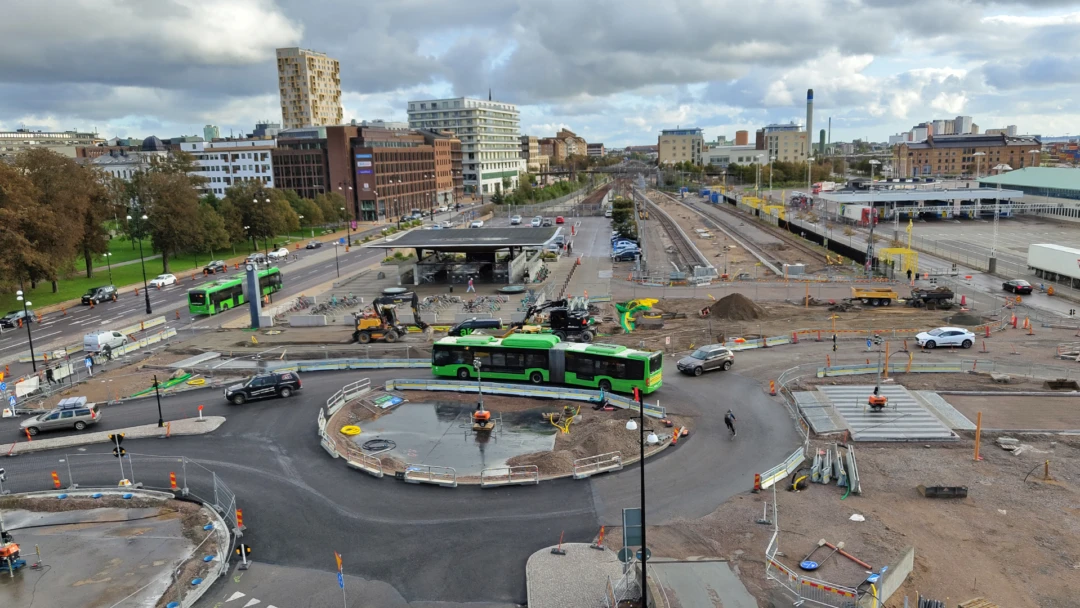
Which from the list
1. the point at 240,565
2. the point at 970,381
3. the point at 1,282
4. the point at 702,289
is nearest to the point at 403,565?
the point at 240,565

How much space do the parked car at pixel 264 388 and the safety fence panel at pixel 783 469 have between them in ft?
62.3

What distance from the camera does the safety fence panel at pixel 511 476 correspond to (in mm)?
19766

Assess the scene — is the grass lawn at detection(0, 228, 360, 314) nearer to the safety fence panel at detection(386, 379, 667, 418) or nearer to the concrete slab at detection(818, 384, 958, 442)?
the safety fence panel at detection(386, 379, 667, 418)

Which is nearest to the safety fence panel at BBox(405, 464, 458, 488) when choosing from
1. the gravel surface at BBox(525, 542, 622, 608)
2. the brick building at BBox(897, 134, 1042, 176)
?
the gravel surface at BBox(525, 542, 622, 608)

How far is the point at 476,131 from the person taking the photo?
162 meters

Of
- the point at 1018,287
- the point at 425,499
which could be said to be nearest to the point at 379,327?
the point at 425,499

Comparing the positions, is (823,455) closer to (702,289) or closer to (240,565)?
(240,565)

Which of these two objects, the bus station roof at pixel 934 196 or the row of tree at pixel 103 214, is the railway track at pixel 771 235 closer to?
the bus station roof at pixel 934 196

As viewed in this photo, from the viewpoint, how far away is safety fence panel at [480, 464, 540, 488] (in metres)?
19.8

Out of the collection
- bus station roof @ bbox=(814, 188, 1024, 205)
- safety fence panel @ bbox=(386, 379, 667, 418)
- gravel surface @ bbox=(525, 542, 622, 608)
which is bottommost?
gravel surface @ bbox=(525, 542, 622, 608)

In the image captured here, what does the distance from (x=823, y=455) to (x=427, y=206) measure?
115631mm

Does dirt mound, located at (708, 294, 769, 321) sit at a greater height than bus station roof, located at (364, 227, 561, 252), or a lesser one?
lesser

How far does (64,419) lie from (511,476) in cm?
1781

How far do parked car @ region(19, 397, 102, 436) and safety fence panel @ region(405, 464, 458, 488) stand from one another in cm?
1394
